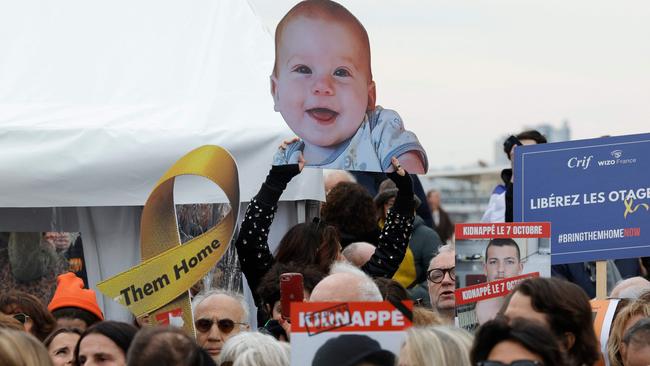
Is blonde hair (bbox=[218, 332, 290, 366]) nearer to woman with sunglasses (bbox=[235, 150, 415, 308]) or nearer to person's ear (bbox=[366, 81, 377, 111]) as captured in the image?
woman with sunglasses (bbox=[235, 150, 415, 308])

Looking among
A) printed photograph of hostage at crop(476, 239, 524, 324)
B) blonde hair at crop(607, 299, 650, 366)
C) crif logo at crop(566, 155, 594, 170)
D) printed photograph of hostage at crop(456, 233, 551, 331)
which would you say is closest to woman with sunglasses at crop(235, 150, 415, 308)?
printed photograph of hostage at crop(456, 233, 551, 331)

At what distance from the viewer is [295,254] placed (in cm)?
746

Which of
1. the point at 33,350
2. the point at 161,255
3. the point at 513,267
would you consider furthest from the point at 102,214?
the point at 33,350

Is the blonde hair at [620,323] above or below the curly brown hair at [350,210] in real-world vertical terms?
below

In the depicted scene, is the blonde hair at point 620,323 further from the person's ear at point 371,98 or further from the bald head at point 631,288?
the person's ear at point 371,98

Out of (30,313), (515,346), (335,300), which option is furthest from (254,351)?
(30,313)

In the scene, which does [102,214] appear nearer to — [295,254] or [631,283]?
[295,254]

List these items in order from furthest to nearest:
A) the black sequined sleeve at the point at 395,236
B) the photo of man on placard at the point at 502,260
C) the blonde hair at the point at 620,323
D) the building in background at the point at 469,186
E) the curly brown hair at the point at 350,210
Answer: the building in background at the point at 469,186 → the curly brown hair at the point at 350,210 → the black sequined sleeve at the point at 395,236 → the photo of man on placard at the point at 502,260 → the blonde hair at the point at 620,323

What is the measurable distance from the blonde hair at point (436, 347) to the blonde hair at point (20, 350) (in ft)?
4.13

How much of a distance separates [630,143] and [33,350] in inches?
157

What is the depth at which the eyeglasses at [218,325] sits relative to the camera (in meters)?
6.89

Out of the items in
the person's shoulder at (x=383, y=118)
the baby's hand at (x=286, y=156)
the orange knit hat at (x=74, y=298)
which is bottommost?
the orange knit hat at (x=74, y=298)

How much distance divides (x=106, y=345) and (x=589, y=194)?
3104mm

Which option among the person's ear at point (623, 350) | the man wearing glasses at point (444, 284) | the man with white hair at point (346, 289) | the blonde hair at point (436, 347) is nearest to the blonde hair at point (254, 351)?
the man with white hair at point (346, 289)
